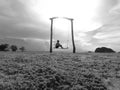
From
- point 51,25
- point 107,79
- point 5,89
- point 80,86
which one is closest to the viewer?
point 5,89

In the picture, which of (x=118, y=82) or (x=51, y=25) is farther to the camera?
(x=51, y=25)

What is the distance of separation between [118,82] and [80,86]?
212 cm

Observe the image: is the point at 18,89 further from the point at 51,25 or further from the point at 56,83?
the point at 51,25

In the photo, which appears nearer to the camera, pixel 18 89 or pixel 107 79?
pixel 18 89

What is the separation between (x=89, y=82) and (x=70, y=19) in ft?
46.6

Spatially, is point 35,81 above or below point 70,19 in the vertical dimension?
below

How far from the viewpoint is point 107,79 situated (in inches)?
272

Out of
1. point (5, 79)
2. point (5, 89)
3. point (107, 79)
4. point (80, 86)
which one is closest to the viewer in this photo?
point (5, 89)

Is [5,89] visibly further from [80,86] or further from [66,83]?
[80,86]

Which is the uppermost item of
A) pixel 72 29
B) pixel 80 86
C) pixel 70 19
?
pixel 70 19

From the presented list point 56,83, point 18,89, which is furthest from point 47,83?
point 18,89

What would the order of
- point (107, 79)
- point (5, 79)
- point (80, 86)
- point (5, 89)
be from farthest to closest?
point (107, 79) < point (5, 79) < point (80, 86) < point (5, 89)

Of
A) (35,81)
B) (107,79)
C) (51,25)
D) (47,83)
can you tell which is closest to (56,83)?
(47,83)

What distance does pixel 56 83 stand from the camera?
602cm
